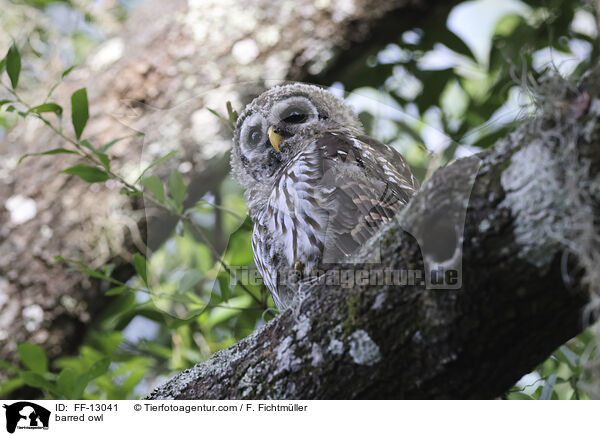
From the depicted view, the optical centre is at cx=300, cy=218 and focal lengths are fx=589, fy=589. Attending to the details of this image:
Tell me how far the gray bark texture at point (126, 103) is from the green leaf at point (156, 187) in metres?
1.13

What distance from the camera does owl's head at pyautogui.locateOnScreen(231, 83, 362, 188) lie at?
1314mm

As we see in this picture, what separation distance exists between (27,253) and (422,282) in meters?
2.19

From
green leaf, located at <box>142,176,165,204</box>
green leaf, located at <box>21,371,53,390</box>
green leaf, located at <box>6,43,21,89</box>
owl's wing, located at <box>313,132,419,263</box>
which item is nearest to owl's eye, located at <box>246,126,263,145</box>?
owl's wing, located at <box>313,132,419,263</box>

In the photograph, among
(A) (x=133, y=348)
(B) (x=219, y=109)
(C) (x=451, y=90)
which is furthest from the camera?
(C) (x=451, y=90)

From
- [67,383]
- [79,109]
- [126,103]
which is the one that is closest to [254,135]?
[79,109]

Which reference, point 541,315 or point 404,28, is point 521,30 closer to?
point 404,28

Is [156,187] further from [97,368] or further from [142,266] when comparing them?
[97,368]

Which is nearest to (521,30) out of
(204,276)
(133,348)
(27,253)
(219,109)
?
(219,109)

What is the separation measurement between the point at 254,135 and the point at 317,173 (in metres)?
0.18

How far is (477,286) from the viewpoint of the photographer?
93 centimetres

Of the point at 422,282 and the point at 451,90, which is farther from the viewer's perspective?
the point at 451,90

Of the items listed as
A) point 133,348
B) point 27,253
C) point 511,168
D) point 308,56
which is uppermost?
point 511,168

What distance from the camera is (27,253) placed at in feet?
8.66

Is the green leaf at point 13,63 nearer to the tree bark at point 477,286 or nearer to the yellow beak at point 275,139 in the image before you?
the yellow beak at point 275,139
